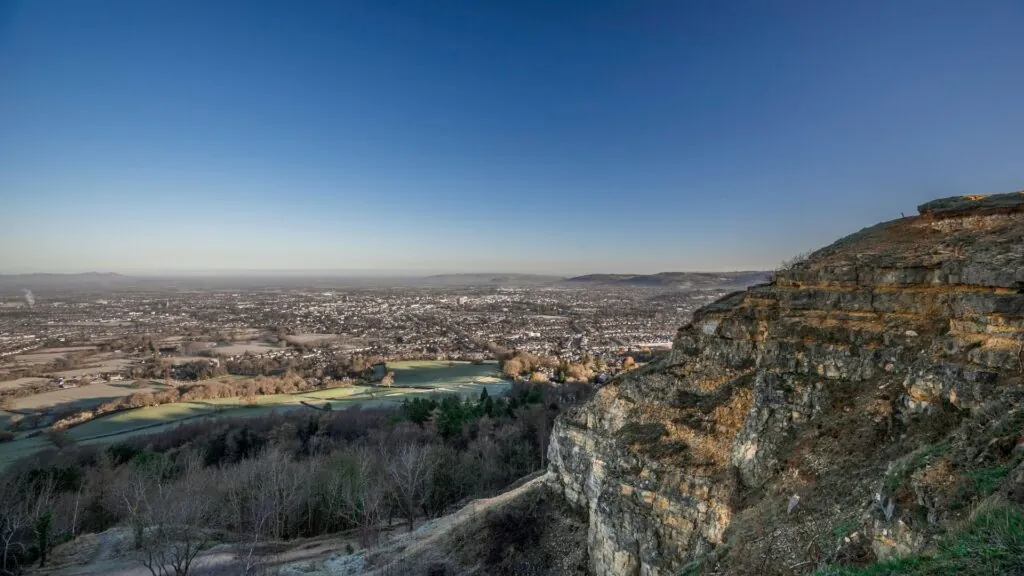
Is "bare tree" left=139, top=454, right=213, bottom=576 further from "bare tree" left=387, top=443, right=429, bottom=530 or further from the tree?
"bare tree" left=387, top=443, right=429, bottom=530

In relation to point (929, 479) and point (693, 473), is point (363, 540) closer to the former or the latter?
point (693, 473)

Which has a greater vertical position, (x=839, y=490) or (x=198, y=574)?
(x=839, y=490)

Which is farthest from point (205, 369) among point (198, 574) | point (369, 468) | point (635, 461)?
point (635, 461)

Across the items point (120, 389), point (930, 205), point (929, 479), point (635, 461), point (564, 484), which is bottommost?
point (120, 389)

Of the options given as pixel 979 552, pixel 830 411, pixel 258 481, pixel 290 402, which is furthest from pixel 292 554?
pixel 290 402

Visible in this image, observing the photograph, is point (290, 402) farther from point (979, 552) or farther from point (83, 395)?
point (979, 552)

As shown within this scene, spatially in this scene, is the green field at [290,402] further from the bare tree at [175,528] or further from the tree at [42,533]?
the bare tree at [175,528]

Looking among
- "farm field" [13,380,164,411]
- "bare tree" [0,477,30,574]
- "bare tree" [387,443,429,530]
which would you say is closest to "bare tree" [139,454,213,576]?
"bare tree" [0,477,30,574]
